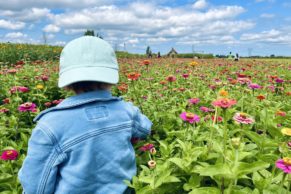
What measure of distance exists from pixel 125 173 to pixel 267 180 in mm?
705

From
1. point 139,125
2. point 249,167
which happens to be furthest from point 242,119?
point 139,125

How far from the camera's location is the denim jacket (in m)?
1.68

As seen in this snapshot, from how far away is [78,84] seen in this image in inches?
70.6

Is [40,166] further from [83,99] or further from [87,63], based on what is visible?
[87,63]

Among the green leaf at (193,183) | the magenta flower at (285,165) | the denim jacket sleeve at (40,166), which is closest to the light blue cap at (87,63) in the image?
the denim jacket sleeve at (40,166)

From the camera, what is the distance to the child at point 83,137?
1687 mm

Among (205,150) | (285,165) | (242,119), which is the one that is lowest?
(205,150)

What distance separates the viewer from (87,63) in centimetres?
175

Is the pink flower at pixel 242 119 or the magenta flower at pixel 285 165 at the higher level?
the pink flower at pixel 242 119

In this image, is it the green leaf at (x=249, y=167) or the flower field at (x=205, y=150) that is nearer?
the green leaf at (x=249, y=167)

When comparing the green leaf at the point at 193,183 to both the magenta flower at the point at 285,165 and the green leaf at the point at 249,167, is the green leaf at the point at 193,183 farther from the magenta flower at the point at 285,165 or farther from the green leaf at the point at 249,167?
the magenta flower at the point at 285,165

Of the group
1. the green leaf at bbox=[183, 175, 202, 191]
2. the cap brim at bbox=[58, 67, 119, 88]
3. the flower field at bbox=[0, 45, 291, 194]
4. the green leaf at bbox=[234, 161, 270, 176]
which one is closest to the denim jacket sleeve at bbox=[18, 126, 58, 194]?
the cap brim at bbox=[58, 67, 119, 88]

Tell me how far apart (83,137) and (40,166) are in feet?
0.84

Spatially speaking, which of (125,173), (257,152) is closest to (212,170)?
(125,173)
